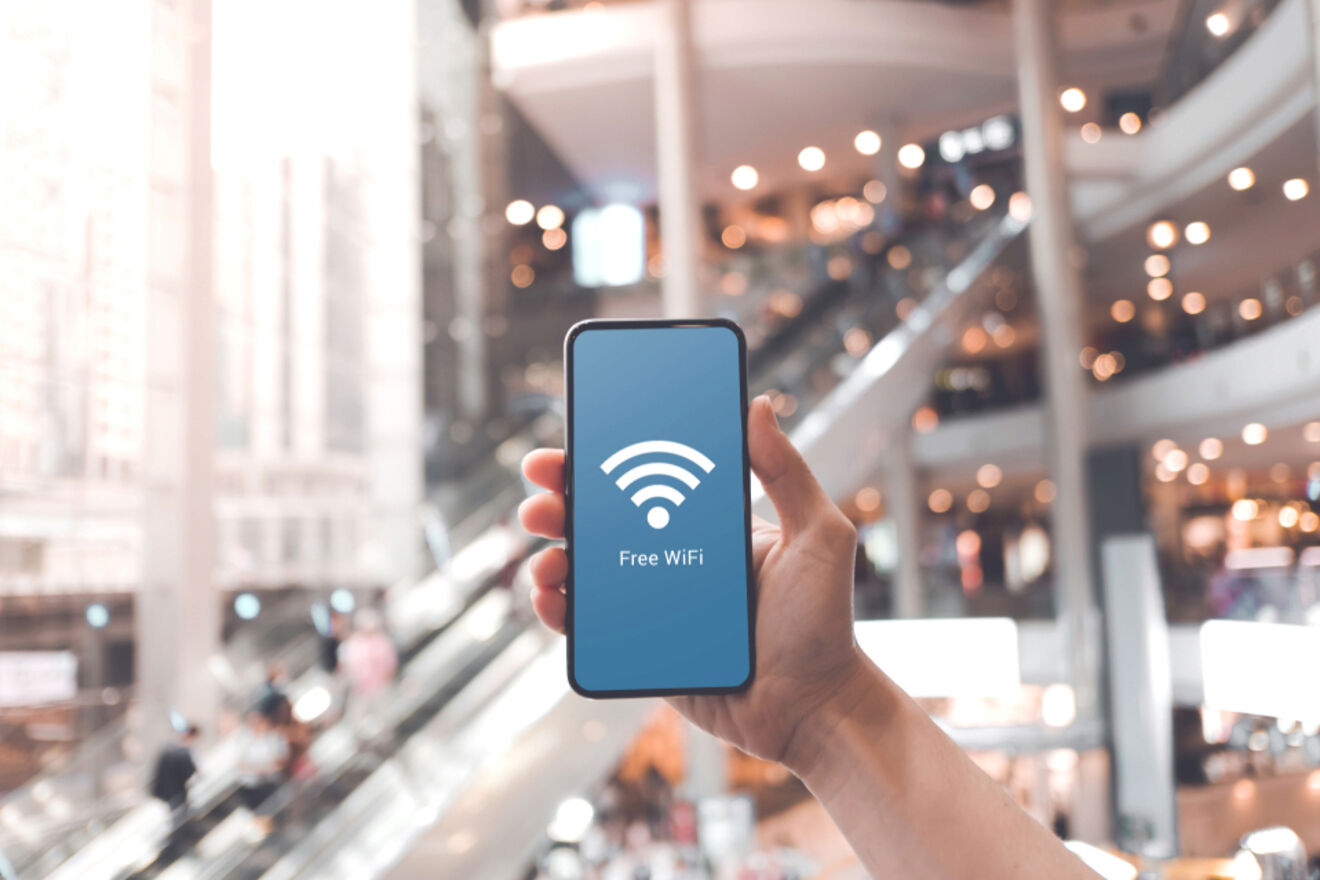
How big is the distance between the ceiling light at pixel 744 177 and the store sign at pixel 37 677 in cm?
1715

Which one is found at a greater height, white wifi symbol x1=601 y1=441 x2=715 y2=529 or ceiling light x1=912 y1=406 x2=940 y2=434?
ceiling light x1=912 y1=406 x2=940 y2=434

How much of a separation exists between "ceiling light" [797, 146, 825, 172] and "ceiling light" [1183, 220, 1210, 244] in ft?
23.2

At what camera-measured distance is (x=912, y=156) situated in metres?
22.1

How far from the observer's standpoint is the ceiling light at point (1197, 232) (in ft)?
57.0

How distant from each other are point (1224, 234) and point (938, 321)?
20.2 ft

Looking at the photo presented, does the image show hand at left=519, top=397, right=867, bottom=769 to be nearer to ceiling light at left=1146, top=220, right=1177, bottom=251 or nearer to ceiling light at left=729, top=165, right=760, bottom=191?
ceiling light at left=1146, top=220, right=1177, bottom=251

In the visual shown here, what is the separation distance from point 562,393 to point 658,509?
14.3ft

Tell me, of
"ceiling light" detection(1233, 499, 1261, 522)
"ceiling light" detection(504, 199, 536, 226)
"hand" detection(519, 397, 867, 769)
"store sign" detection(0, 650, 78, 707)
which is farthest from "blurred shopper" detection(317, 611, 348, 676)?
"ceiling light" detection(1233, 499, 1261, 522)

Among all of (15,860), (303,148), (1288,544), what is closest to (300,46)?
(303,148)

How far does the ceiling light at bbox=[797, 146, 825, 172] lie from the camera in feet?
69.3

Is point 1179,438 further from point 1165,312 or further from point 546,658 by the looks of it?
point 546,658

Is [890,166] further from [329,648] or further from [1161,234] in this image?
[329,648]

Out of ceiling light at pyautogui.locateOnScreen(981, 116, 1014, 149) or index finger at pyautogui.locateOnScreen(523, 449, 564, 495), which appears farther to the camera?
ceiling light at pyautogui.locateOnScreen(981, 116, 1014, 149)

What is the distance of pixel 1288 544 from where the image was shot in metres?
20.0
